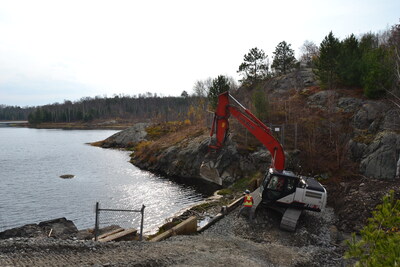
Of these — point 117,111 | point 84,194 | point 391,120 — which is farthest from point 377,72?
point 117,111

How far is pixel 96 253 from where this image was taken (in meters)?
10.3

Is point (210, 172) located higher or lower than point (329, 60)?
lower

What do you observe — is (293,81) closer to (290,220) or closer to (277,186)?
(277,186)

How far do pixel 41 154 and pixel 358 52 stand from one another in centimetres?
5008

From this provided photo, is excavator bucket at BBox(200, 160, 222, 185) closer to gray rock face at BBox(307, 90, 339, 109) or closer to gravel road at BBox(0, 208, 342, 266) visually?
gravel road at BBox(0, 208, 342, 266)

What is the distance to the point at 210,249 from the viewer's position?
38.3 ft

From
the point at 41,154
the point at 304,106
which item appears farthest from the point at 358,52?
the point at 41,154

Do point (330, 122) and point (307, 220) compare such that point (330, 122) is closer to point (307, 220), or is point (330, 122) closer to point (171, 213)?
point (307, 220)

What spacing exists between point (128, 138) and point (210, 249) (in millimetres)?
57314

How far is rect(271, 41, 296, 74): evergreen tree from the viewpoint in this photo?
51.6 m

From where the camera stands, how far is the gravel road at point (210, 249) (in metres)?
9.73

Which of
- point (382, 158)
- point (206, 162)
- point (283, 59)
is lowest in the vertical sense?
point (206, 162)

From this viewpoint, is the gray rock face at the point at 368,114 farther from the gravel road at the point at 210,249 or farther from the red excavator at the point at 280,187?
the gravel road at the point at 210,249

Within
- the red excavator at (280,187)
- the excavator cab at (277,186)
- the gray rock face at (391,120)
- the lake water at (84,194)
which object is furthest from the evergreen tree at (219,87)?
the excavator cab at (277,186)
